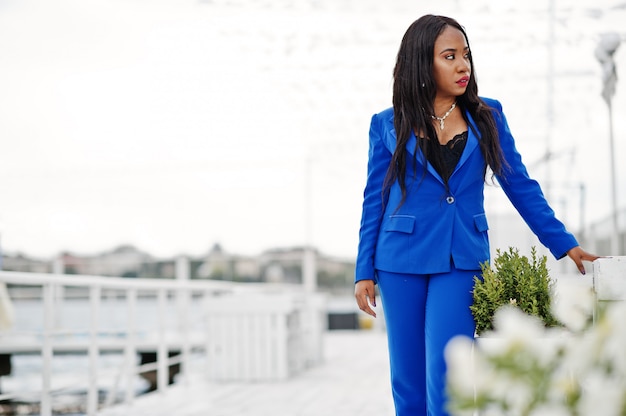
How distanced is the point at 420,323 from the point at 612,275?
1.60 ft

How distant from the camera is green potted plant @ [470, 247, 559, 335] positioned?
1713 mm

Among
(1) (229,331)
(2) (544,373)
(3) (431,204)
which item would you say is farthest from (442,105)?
(1) (229,331)

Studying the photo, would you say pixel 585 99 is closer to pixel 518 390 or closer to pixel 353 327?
pixel 353 327

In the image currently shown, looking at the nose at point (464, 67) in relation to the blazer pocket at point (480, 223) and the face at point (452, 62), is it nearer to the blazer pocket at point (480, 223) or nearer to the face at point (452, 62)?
the face at point (452, 62)

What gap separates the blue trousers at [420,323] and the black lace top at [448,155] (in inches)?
9.5

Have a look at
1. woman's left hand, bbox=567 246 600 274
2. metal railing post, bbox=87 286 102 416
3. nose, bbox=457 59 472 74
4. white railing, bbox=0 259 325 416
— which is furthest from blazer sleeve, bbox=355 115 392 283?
metal railing post, bbox=87 286 102 416

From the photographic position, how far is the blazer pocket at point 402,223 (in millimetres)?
1922

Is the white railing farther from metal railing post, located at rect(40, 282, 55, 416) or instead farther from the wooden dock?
metal railing post, located at rect(40, 282, 55, 416)

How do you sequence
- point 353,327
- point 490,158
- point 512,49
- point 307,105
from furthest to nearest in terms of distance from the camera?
point 353,327, point 307,105, point 512,49, point 490,158

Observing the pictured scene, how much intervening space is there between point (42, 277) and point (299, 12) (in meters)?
3.98

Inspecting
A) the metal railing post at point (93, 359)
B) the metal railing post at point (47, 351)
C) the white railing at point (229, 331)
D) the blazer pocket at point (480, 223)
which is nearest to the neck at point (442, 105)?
the blazer pocket at point (480, 223)

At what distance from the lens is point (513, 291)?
1.74 meters

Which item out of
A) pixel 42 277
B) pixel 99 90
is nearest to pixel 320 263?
pixel 99 90

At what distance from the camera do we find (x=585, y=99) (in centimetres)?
981
